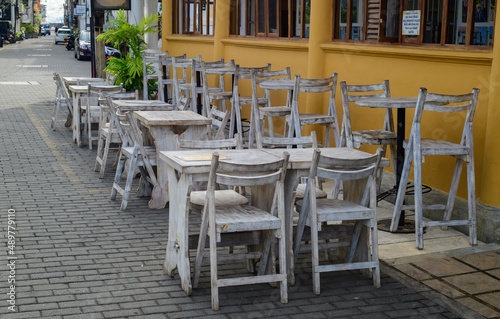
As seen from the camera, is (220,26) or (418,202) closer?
(418,202)

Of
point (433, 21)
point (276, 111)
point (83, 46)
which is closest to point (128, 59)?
point (276, 111)

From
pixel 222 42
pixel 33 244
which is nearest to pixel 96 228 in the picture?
pixel 33 244

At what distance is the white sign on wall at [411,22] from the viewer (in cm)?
779

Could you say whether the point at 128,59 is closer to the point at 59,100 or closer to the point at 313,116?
the point at 59,100

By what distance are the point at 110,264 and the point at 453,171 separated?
348 cm

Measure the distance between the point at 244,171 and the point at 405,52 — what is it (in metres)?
3.56

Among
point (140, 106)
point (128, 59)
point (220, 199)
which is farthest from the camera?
point (128, 59)

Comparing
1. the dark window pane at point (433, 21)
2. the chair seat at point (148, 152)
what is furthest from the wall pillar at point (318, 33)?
the chair seat at point (148, 152)

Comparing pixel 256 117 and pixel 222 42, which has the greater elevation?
pixel 222 42

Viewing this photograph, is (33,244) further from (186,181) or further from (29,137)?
(29,137)

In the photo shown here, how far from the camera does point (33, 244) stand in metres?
6.30

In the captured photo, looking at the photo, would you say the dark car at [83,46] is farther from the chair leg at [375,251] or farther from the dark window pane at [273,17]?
the chair leg at [375,251]

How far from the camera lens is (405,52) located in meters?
7.85

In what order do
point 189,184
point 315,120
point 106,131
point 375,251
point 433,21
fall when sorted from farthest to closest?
point 106,131
point 315,120
point 433,21
point 375,251
point 189,184
